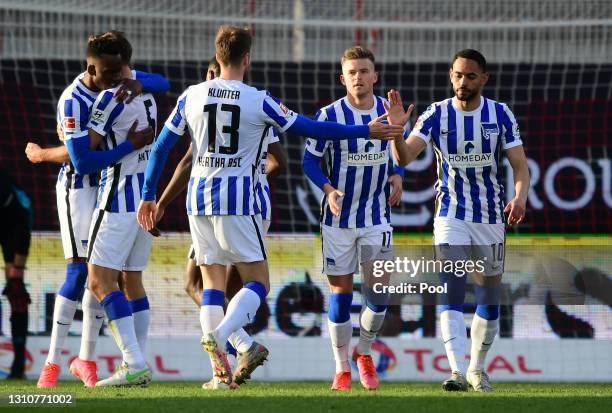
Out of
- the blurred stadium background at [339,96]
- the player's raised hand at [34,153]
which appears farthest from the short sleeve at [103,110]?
the blurred stadium background at [339,96]

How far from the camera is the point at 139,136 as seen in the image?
23.6 ft

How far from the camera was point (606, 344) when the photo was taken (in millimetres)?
10242

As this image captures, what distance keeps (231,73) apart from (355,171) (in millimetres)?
1430

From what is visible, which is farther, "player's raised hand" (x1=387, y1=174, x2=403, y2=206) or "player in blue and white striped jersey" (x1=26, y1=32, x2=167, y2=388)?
"player's raised hand" (x1=387, y1=174, x2=403, y2=206)

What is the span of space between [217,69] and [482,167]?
5.56 ft

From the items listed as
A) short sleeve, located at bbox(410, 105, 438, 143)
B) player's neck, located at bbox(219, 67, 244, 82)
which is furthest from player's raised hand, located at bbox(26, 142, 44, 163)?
short sleeve, located at bbox(410, 105, 438, 143)

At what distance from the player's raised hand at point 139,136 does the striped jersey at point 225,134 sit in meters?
0.64

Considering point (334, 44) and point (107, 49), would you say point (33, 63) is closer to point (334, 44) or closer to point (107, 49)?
point (334, 44)

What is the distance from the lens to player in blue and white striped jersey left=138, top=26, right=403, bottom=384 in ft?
21.3

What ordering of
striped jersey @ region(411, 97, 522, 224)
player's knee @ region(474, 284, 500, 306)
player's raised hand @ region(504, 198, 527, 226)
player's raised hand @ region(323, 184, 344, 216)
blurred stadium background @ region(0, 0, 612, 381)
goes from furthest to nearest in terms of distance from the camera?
blurred stadium background @ region(0, 0, 612, 381) < player's knee @ region(474, 284, 500, 306) < striped jersey @ region(411, 97, 522, 224) < player's raised hand @ region(504, 198, 527, 226) < player's raised hand @ region(323, 184, 344, 216)

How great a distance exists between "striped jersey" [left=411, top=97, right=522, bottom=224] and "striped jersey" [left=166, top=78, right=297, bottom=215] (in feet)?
4.09

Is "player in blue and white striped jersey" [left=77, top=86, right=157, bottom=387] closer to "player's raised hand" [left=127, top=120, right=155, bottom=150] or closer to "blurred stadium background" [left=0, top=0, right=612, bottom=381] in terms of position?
"player's raised hand" [left=127, top=120, right=155, bottom=150]

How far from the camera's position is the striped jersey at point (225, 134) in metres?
6.51

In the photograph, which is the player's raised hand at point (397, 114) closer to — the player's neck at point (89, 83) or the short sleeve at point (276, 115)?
the short sleeve at point (276, 115)
